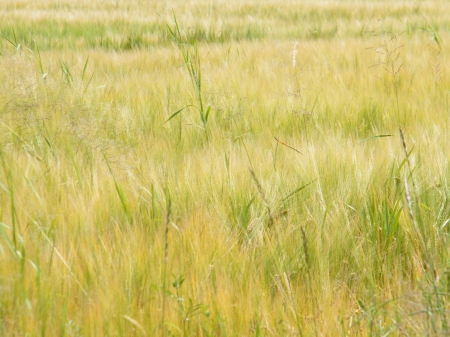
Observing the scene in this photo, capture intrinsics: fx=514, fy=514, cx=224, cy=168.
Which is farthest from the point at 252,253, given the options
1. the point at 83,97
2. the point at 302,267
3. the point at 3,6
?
the point at 3,6

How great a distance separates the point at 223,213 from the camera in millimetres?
1095

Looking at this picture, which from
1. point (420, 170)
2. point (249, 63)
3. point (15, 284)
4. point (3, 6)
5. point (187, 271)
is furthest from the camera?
point (3, 6)

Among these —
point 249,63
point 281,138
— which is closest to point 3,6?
point 249,63

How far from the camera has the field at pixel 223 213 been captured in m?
0.76

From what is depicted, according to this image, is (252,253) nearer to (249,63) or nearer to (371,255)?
(371,255)

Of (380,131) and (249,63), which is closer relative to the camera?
(380,131)

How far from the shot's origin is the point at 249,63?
2992 millimetres

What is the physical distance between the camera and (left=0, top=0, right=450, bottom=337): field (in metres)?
0.76

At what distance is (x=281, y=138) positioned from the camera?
1746 millimetres

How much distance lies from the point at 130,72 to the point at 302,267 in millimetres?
2386

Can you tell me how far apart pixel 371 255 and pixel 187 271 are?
1.12 feet

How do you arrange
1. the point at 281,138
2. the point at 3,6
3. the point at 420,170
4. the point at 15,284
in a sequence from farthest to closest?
the point at 3,6 → the point at 281,138 → the point at 420,170 → the point at 15,284

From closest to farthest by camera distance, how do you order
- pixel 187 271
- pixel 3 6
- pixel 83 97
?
1. pixel 187 271
2. pixel 83 97
3. pixel 3 6

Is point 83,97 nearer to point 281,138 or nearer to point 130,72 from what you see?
point 281,138
